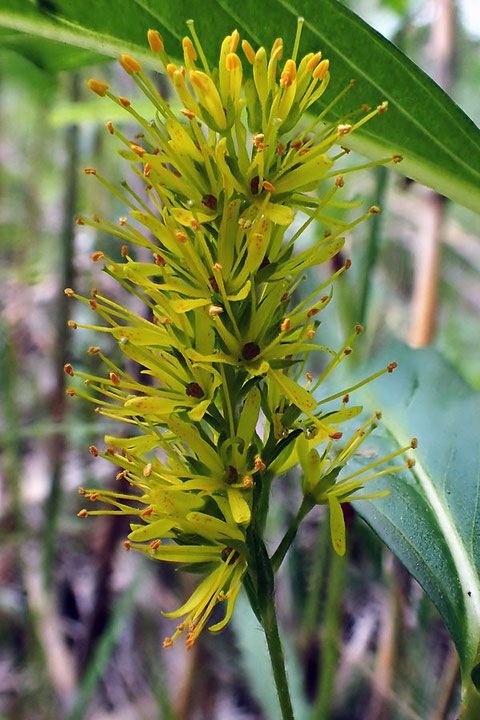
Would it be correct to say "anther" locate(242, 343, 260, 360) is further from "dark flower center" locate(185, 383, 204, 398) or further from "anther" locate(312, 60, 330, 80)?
"anther" locate(312, 60, 330, 80)

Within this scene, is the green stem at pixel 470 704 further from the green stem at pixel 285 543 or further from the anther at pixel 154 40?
the anther at pixel 154 40

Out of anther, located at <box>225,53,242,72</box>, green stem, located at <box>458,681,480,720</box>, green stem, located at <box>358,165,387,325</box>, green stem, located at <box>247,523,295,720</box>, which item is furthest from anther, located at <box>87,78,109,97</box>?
green stem, located at <box>358,165,387,325</box>

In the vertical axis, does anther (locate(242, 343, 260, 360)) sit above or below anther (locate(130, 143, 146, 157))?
below

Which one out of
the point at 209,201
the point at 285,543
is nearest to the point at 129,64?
the point at 209,201

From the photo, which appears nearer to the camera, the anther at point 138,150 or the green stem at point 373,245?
the anther at point 138,150

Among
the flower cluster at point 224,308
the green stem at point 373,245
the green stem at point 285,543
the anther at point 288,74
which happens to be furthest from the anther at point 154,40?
the green stem at point 373,245

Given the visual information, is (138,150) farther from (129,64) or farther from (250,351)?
(250,351)
